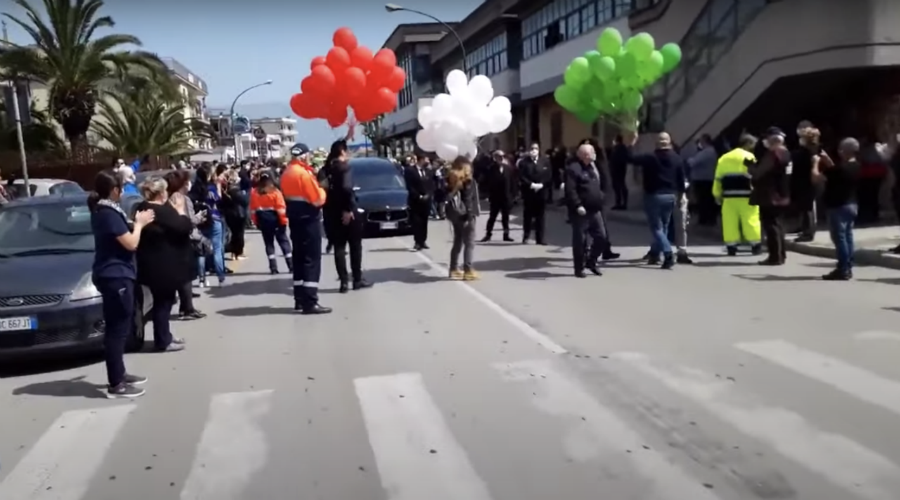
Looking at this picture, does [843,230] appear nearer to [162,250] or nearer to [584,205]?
[584,205]

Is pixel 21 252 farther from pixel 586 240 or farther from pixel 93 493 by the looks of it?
pixel 586 240

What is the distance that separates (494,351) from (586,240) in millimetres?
4853

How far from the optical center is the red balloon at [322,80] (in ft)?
45.7

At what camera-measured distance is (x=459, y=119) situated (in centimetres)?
1423

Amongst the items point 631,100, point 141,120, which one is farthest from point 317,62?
point 141,120

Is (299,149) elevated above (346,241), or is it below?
above

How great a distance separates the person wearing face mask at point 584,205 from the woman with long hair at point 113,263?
6670 mm

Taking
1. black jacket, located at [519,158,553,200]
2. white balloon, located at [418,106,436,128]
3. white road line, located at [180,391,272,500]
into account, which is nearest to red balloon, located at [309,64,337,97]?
white balloon, located at [418,106,436,128]

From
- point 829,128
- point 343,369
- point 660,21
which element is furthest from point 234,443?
point 660,21

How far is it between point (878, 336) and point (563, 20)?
28.4 metres

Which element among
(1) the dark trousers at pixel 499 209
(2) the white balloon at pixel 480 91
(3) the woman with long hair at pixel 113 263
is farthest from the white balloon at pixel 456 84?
(3) the woman with long hair at pixel 113 263

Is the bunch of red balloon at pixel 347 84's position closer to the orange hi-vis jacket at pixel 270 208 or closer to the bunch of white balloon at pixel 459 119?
the bunch of white balloon at pixel 459 119

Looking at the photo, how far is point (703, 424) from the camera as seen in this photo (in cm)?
598

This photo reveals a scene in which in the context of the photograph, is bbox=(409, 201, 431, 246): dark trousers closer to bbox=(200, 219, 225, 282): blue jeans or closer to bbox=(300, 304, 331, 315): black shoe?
bbox=(200, 219, 225, 282): blue jeans
